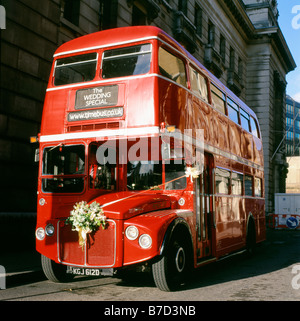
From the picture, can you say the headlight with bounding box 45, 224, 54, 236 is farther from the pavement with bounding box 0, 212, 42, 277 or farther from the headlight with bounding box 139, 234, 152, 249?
the pavement with bounding box 0, 212, 42, 277

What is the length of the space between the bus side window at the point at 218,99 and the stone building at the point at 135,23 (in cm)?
516

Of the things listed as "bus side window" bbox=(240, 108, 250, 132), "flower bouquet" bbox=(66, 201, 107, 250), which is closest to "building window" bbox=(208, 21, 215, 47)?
"bus side window" bbox=(240, 108, 250, 132)

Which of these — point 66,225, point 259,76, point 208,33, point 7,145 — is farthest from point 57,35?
point 259,76

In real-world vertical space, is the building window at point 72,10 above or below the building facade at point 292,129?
below

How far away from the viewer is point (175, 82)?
776cm

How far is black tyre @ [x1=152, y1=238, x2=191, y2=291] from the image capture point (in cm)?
669

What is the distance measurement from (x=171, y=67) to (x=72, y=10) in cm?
814

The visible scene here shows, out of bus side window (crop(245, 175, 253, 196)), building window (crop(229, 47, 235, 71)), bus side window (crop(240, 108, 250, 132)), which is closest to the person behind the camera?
bus side window (crop(245, 175, 253, 196))

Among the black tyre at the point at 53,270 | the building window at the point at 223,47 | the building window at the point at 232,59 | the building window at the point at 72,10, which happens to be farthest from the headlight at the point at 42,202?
the building window at the point at 232,59

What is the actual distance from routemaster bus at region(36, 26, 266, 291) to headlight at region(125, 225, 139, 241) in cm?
1

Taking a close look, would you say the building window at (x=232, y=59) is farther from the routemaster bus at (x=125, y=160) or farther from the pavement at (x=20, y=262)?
the pavement at (x=20, y=262)

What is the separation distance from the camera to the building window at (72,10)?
47.8 ft
